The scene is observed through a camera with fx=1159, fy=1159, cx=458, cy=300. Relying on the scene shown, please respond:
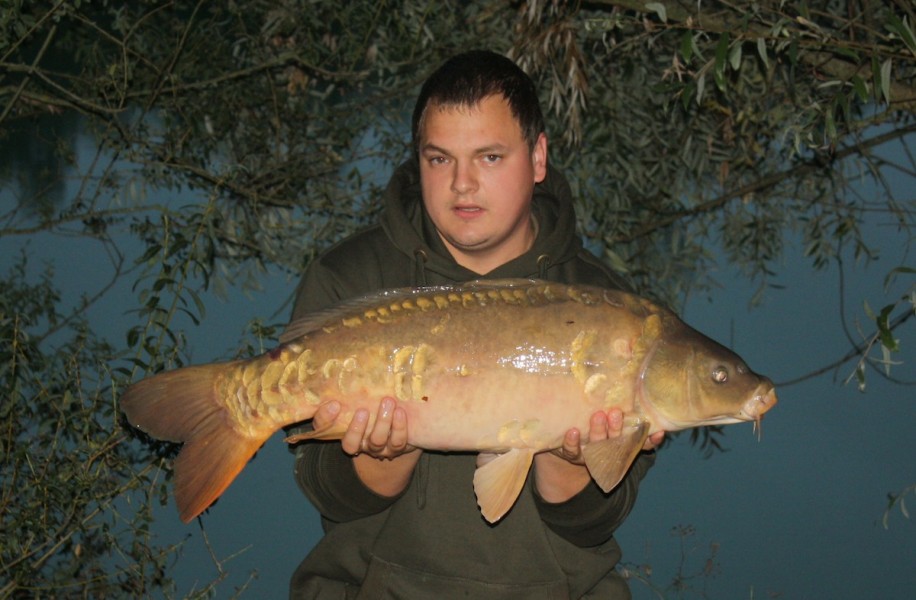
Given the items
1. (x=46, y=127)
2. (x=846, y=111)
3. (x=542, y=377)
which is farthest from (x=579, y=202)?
(x=46, y=127)

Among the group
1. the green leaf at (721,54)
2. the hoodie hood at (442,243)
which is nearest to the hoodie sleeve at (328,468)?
the hoodie hood at (442,243)

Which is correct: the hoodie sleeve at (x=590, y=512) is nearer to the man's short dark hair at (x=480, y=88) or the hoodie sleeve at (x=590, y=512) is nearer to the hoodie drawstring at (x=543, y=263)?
Result: the hoodie drawstring at (x=543, y=263)

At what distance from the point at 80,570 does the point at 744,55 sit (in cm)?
256

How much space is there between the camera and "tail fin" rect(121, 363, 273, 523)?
6.00 ft

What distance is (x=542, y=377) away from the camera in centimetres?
181

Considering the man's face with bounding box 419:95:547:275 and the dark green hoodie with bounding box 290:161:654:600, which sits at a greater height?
the man's face with bounding box 419:95:547:275

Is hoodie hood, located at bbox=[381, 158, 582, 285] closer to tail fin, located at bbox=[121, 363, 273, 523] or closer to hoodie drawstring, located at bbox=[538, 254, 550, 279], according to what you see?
hoodie drawstring, located at bbox=[538, 254, 550, 279]

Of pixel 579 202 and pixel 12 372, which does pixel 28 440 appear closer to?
pixel 12 372

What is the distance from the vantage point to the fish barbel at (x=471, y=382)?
180cm

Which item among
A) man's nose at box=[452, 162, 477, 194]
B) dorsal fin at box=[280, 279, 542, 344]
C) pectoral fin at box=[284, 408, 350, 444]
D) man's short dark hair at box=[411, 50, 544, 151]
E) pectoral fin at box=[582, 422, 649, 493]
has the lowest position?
pectoral fin at box=[582, 422, 649, 493]

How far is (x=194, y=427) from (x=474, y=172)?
0.67 metres

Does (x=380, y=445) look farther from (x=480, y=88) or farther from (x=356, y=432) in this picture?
(x=480, y=88)

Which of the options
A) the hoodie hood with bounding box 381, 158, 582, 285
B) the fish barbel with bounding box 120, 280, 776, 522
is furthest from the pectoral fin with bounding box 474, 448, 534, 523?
the hoodie hood with bounding box 381, 158, 582, 285

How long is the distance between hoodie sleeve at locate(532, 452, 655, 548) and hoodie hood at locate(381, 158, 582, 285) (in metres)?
0.42
